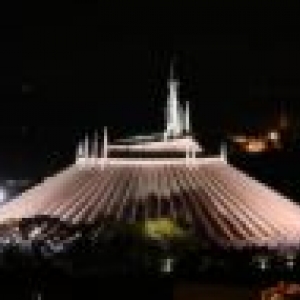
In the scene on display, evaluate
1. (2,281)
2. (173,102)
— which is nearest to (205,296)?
(2,281)

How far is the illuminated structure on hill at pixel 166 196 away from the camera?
13188 mm

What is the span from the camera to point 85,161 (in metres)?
15.9

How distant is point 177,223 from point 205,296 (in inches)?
49.4

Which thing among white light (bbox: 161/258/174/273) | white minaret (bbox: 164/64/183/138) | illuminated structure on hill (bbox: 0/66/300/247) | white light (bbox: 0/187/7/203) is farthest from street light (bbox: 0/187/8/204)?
white light (bbox: 161/258/174/273)

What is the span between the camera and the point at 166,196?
45.6 ft

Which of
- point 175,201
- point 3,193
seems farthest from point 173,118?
point 3,193

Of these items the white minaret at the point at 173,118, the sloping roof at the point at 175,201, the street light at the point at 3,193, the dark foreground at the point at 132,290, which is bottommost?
the dark foreground at the point at 132,290

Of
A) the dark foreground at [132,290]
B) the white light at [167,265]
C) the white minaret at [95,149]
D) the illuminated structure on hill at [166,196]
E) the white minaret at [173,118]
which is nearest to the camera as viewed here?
the dark foreground at [132,290]

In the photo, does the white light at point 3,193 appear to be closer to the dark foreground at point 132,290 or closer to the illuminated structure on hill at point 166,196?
the illuminated structure on hill at point 166,196

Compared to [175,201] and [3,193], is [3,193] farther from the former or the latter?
[175,201]

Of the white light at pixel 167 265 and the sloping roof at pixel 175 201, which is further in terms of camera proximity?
the sloping roof at pixel 175 201

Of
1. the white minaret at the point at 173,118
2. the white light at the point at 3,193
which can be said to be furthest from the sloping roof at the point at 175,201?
the white light at the point at 3,193

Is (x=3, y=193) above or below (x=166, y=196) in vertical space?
below

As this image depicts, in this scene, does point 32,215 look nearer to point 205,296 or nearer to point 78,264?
point 78,264
